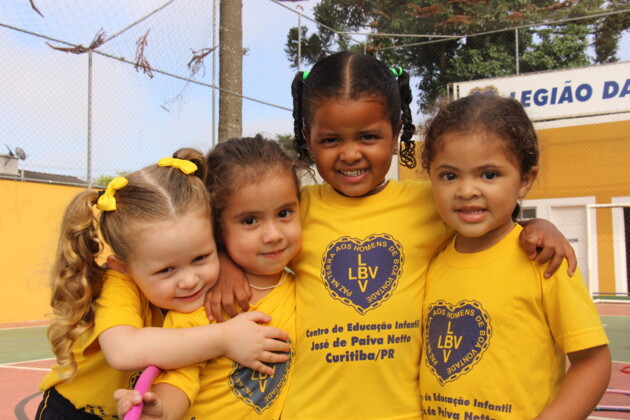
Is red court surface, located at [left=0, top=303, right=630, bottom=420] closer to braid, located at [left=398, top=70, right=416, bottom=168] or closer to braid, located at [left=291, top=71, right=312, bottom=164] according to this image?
braid, located at [left=398, top=70, right=416, bottom=168]

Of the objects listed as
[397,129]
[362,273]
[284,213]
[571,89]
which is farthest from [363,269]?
[571,89]

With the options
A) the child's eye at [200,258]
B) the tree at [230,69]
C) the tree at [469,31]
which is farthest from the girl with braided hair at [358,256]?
the tree at [469,31]

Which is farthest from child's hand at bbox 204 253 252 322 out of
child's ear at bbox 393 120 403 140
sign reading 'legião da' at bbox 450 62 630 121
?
sign reading 'legião da' at bbox 450 62 630 121

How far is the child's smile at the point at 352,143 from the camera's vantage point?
72.2 inches

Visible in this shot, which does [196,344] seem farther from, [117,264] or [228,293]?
[117,264]

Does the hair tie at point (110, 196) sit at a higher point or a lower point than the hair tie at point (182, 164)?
lower

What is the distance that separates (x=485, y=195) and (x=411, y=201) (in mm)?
324

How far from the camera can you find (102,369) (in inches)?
72.3

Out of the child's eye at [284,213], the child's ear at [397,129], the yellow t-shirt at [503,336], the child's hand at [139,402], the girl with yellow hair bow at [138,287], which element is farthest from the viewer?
the child's ear at [397,129]

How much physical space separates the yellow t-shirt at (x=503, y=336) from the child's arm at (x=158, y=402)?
676mm

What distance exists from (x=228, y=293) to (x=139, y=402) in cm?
44

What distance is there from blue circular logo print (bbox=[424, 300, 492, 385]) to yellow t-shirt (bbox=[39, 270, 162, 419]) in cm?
83

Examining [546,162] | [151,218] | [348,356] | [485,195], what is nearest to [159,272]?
[151,218]

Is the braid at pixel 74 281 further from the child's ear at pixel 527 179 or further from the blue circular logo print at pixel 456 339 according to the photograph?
the child's ear at pixel 527 179
